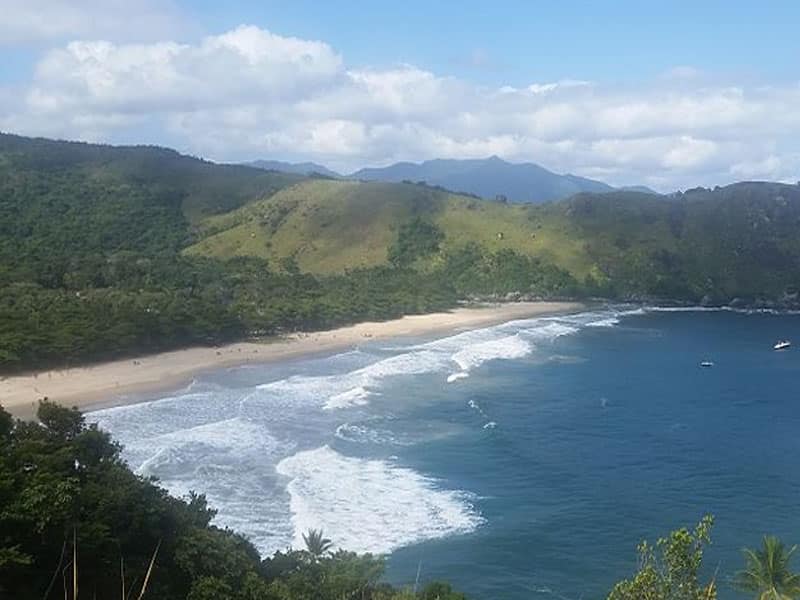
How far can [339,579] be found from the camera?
27266 millimetres

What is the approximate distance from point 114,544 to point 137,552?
6.34 feet

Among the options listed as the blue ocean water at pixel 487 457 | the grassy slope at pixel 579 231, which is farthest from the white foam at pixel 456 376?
the grassy slope at pixel 579 231

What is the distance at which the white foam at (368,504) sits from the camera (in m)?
39.9

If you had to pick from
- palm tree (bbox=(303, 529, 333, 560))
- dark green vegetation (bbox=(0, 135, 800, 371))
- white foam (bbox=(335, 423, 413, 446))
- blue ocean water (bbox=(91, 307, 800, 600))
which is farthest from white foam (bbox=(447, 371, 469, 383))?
palm tree (bbox=(303, 529, 333, 560))

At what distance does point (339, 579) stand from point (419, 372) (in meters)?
54.0

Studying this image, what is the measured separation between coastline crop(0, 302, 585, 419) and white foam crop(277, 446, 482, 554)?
21.5 meters

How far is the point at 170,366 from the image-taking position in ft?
257

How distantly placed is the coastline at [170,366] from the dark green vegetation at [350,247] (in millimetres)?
4009

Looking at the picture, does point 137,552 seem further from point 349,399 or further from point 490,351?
point 490,351

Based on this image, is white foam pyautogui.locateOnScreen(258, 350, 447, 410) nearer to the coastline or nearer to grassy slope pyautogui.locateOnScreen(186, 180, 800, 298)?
the coastline

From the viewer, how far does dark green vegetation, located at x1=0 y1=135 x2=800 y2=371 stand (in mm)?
106500

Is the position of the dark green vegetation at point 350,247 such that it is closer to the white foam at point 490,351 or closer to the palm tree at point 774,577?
the white foam at point 490,351

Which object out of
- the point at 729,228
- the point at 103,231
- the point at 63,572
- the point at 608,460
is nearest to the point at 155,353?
the point at 608,460

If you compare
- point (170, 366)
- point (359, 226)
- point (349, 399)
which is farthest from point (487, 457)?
point (359, 226)
